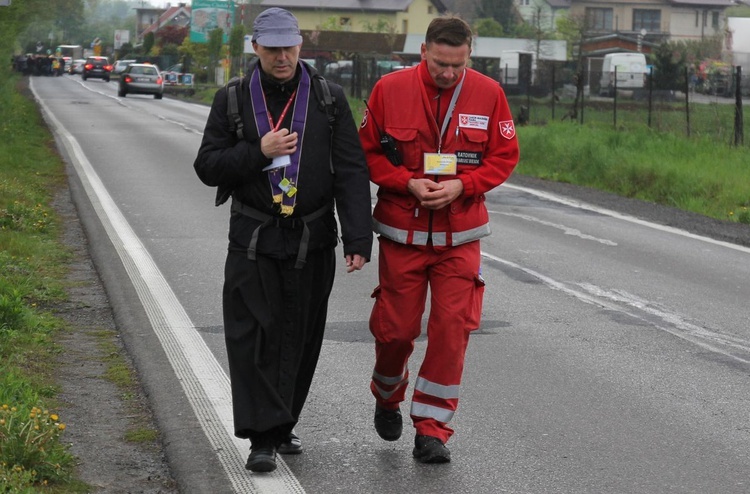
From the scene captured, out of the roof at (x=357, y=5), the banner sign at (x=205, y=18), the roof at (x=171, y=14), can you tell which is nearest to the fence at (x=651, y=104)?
the banner sign at (x=205, y=18)

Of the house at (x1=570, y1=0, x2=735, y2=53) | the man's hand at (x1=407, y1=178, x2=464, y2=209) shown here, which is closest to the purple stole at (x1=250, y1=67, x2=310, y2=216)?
the man's hand at (x1=407, y1=178, x2=464, y2=209)

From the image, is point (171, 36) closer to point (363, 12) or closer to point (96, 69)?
point (363, 12)

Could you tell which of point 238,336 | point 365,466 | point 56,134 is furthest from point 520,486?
point 56,134

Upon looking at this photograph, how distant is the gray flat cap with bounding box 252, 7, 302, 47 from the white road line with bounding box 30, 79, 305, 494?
1.69m

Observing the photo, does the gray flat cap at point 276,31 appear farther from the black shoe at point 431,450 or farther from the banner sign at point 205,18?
the banner sign at point 205,18

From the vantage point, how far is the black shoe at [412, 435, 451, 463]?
5621 mm

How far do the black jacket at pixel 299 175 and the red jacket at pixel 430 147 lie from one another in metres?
0.15

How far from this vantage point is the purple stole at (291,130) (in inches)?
214

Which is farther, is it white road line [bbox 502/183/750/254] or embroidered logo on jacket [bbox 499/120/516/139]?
white road line [bbox 502/183/750/254]

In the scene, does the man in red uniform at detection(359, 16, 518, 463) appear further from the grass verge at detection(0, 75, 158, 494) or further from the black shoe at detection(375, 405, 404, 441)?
the grass verge at detection(0, 75, 158, 494)

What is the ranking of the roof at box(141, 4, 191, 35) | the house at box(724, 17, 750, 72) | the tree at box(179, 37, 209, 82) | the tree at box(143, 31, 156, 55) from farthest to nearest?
the roof at box(141, 4, 191, 35), the tree at box(143, 31, 156, 55), the tree at box(179, 37, 209, 82), the house at box(724, 17, 750, 72)

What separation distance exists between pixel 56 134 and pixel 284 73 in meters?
23.7

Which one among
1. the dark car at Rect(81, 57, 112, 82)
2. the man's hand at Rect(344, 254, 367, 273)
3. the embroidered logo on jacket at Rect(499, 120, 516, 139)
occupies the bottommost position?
the man's hand at Rect(344, 254, 367, 273)

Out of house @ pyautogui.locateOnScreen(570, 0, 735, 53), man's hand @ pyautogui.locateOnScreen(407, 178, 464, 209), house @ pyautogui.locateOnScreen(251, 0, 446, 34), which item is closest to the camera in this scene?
man's hand @ pyautogui.locateOnScreen(407, 178, 464, 209)
